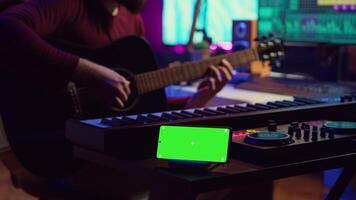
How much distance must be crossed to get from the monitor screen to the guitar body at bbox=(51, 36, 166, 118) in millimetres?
996

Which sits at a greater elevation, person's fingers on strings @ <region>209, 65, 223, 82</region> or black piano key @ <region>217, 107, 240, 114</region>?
black piano key @ <region>217, 107, 240, 114</region>

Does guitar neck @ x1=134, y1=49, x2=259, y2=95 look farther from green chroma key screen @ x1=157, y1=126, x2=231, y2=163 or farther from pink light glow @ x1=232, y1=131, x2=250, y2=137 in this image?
green chroma key screen @ x1=157, y1=126, x2=231, y2=163

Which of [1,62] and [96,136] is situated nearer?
[96,136]

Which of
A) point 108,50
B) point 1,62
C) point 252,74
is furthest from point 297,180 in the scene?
point 1,62

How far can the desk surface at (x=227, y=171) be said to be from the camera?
958mm

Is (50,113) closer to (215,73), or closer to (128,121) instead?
(215,73)

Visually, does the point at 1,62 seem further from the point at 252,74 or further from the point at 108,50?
the point at 252,74

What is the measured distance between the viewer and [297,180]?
2826 millimetres

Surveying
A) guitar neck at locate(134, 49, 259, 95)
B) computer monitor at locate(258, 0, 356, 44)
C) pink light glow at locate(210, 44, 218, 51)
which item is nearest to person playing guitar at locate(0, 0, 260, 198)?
guitar neck at locate(134, 49, 259, 95)

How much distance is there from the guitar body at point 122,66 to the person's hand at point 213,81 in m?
0.19

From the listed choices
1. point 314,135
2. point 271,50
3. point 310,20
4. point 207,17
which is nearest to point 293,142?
point 314,135

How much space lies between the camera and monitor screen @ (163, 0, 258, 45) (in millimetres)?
3066

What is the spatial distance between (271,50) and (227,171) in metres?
1.33

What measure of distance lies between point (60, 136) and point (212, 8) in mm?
1525
